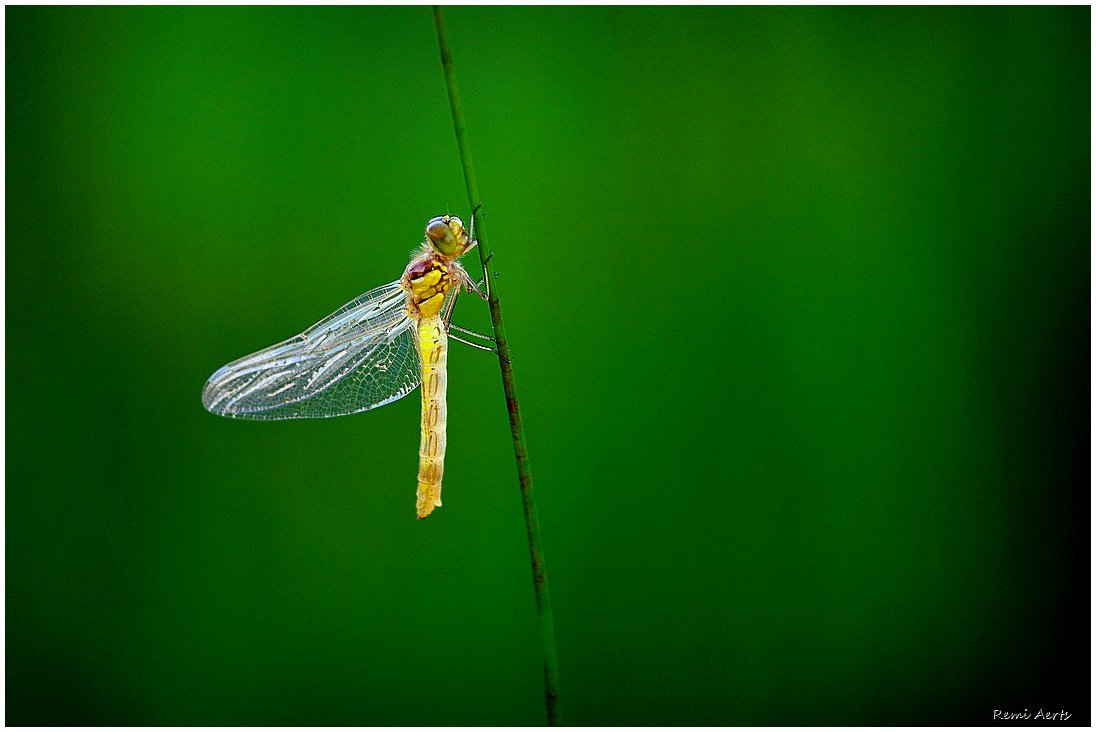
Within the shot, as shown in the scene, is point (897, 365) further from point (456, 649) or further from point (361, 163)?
point (361, 163)

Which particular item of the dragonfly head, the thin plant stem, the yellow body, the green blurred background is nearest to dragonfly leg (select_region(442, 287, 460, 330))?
the yellow body

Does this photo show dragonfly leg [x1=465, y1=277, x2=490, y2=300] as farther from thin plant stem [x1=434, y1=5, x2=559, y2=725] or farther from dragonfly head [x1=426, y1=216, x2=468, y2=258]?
thin plant stem [x1=434, y1=5, x2=559, y2=725]

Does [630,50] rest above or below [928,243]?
above

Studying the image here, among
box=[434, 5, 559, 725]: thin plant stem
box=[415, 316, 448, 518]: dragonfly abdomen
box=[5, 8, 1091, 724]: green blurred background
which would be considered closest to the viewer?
box=[434, 5, 559, 725]: thin plant stem

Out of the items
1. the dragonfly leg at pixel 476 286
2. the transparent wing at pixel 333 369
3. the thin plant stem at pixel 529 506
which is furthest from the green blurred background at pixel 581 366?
the thin plant stem at pixel 529 506

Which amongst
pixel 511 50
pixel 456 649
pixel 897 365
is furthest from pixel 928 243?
pixel 456 649
